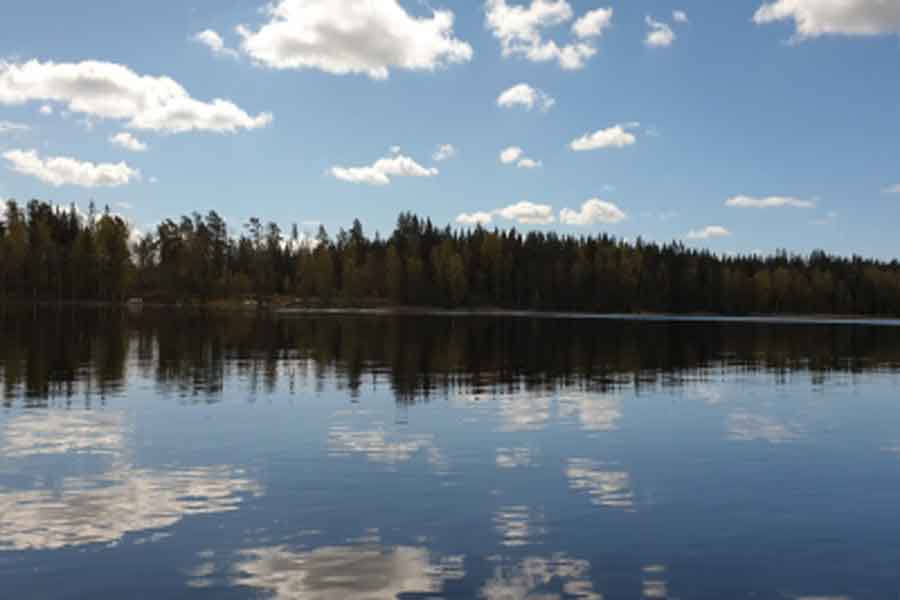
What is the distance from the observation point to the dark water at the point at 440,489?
15461 millimetres

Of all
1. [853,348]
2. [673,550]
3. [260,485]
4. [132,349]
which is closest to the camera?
[673,550]

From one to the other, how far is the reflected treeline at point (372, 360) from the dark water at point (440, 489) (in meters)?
0.87

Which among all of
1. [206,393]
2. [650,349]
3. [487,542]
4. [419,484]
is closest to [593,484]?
[419,484]

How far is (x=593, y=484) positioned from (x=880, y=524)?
752 centimetres

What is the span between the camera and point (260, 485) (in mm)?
22703

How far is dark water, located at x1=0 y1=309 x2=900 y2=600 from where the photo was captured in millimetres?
15461

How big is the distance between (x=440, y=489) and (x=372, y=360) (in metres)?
45.2

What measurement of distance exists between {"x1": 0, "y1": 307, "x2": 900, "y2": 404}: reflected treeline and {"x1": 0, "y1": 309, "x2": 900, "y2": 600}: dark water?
2.86 feet

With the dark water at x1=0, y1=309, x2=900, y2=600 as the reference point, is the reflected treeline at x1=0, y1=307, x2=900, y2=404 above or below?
above

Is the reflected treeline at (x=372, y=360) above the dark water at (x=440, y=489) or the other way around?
above

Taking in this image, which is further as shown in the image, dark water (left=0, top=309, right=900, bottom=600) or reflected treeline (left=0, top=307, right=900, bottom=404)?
reflected treeline (left=0, top=307, right=900, bottom=404)

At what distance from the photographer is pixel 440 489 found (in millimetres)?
22422

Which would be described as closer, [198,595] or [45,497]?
[198,595]

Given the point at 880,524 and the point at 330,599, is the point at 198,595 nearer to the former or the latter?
the point at 330,599
